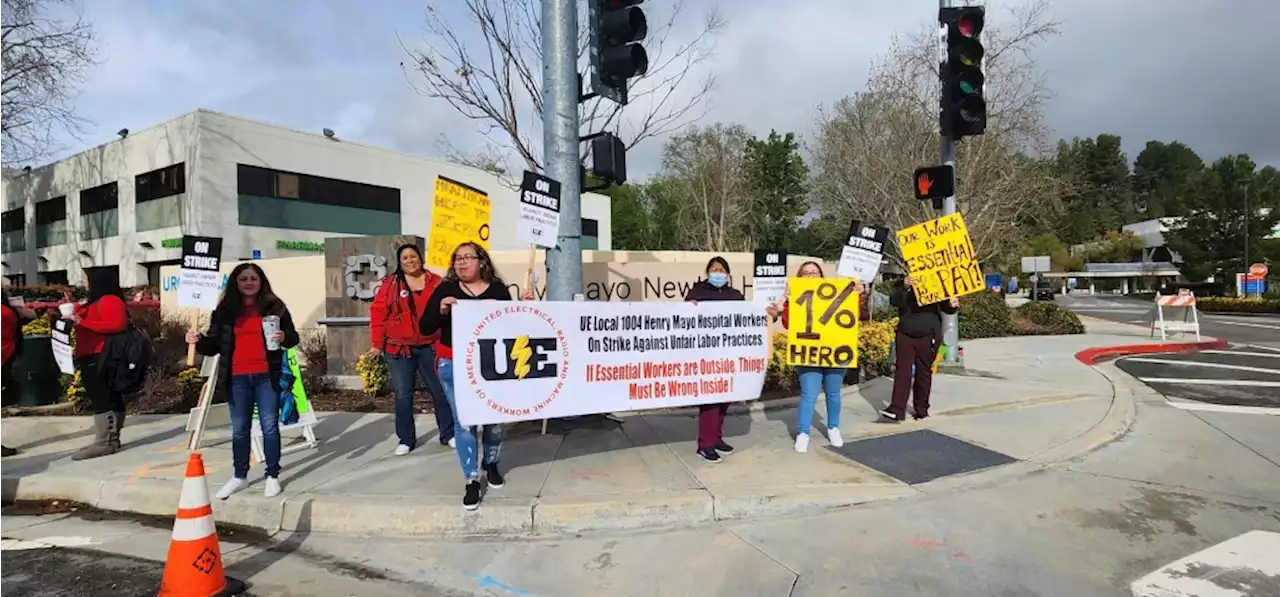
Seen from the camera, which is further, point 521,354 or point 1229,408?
point 1229,408

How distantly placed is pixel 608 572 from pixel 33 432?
7.61m

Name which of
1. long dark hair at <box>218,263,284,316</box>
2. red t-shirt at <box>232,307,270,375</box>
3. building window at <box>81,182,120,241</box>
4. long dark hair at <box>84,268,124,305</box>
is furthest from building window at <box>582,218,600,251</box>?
red t-shirt at <box>232,307,270,375</box>

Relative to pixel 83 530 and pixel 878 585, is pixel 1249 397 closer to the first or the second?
pixel 878 585

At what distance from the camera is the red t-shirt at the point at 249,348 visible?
4.98 m

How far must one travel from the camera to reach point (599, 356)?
539cm

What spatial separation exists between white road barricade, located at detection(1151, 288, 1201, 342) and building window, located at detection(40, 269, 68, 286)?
4510 cm

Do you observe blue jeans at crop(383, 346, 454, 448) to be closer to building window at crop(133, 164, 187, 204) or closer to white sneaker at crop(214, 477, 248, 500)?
white sneaker at crop(214, 477, 248, 500)

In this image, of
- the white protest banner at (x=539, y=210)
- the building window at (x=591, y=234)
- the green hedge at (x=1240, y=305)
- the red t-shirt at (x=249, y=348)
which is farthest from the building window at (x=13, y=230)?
the green hedge at (x=1240, y=305)

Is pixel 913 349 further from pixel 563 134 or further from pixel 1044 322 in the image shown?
pixel 1044 322

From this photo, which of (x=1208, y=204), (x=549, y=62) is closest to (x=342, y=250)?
(x=549, y=62)

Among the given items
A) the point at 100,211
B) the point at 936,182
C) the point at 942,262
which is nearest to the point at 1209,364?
the point at 936,182

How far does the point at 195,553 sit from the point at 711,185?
4188cm

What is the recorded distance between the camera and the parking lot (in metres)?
8.78

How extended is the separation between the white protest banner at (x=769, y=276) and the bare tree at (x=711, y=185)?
31.1 metres
